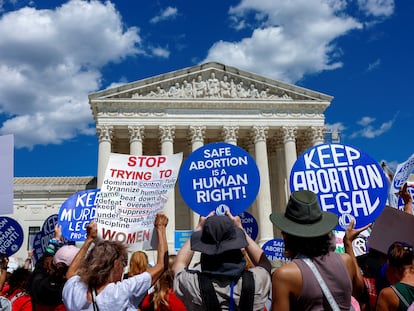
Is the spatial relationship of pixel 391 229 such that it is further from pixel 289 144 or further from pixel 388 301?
pixel 289 144

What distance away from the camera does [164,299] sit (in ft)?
18.0

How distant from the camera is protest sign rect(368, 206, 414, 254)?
562 cm

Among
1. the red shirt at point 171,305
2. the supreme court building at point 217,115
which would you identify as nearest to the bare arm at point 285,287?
the red shirt at point 171,305

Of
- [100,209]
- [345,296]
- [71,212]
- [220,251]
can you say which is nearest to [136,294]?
[220,251]

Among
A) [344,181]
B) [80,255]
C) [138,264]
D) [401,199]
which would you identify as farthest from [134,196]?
[401,199]

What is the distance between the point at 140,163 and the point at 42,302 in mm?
2480

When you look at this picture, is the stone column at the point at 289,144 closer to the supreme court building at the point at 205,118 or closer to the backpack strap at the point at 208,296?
the supreme court building at the point at 205,118

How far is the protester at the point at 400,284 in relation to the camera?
166 inches

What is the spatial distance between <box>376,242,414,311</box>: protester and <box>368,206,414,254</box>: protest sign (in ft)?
2.35

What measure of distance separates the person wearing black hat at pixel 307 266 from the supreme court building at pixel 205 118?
3483cm

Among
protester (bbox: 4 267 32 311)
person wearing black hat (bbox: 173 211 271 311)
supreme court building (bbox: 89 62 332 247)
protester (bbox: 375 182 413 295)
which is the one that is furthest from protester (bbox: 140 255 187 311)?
supreme court building (bbox: 89 62 332 247)

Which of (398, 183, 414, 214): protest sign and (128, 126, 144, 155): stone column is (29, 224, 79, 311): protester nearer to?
(398, 183, 414, 214): protest sign

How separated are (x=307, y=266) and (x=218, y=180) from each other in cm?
357

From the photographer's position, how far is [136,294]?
405cm
